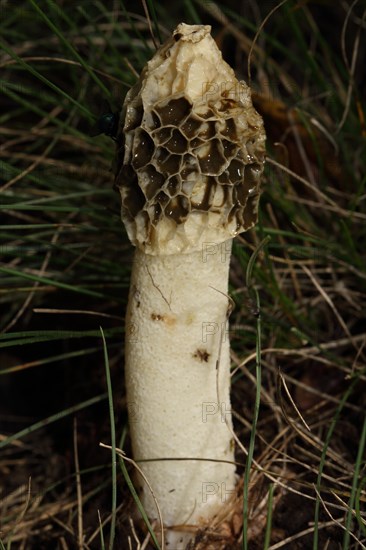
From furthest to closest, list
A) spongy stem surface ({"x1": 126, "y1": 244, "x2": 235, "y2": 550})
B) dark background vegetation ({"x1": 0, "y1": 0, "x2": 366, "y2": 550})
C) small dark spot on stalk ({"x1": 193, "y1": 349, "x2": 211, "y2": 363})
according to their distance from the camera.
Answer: dark background vegetation ({"x1": 0, "y1": 0, "x2": 366, "y2": 550})
small dark spot on stalk ({"x1": 193, "y1": 349, "x2": 211, "y2": 363})
spongy stem surface ({"x1": 126, "y1": 244, "x2": 235, "y2": 550})

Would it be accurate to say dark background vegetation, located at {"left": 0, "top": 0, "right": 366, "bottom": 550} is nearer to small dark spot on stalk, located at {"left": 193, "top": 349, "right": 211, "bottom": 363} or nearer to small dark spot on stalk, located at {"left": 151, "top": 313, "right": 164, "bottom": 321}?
small dark spot on stalk, located at {"left": 193, "top": 349, "right": 211, "bottom": 363}

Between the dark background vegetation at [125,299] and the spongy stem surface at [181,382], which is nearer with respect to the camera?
the spongy stem surface at [181,382]

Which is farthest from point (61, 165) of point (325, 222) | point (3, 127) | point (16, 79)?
point (325, 222)

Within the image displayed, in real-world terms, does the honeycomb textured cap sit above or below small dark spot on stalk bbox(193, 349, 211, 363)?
above

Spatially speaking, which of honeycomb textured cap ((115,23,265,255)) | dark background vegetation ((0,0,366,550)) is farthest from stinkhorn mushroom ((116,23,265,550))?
dark background vegetation ((0,0,366,550))

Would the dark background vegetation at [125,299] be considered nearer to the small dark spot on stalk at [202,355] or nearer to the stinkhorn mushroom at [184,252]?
the stinkhorn mushroom at [184,252]

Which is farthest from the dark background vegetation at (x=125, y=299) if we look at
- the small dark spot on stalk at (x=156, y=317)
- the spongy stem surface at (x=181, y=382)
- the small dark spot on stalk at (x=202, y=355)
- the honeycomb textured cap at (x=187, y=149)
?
the honeycomb textured cap at (x=187, y=149)

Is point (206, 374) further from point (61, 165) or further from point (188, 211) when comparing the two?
point (61, 165)

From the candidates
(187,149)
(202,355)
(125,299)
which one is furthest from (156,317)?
(125,299)
